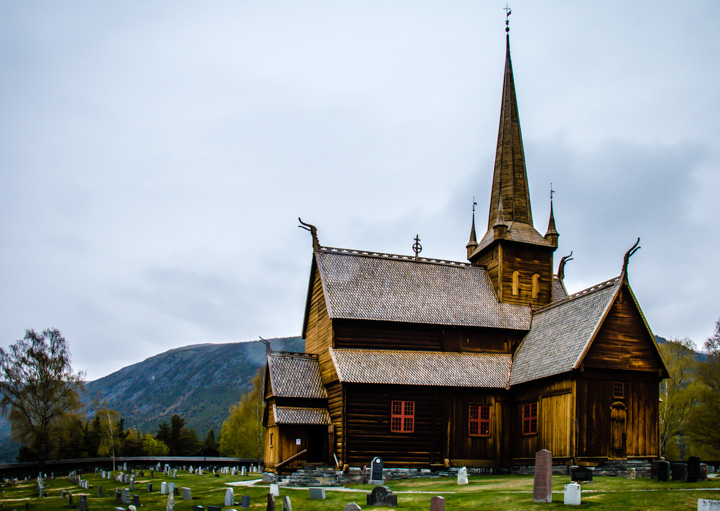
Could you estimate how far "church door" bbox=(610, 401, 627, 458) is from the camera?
29516mm

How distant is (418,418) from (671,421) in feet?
95.8

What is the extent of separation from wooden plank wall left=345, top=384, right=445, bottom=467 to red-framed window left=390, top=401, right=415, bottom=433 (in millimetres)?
185

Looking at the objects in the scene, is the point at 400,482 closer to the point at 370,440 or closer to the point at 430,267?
the point at 370,440

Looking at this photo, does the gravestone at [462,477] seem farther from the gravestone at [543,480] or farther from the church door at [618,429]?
the gravestone at [543,480]

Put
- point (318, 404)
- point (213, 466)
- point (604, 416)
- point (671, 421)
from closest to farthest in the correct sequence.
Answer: point (604, 416), point (318, 404), point (671, 421), point (213, 466)

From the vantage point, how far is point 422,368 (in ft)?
112

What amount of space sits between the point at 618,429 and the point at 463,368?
26.5 ft

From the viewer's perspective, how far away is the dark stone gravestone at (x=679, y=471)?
22389 mm

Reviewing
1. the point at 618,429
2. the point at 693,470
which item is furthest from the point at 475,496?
the point at 618,429

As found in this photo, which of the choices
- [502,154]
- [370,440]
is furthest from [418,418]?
[502,154]

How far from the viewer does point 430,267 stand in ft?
131

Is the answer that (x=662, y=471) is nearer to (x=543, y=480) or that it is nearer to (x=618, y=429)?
(x=543, y=480)

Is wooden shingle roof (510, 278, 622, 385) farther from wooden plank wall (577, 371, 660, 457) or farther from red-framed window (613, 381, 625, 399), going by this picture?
red-framed window (613, 381, 625, 399)

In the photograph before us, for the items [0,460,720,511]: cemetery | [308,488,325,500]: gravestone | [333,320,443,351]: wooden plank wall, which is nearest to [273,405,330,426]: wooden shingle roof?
[0,460,720,511]: cemetery
